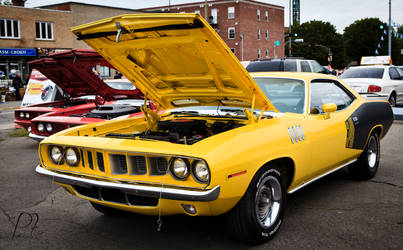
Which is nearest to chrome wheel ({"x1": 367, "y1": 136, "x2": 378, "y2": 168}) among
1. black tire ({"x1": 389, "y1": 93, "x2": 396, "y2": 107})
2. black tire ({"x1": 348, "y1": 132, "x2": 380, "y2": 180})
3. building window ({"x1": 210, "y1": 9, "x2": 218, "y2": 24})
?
black tire ({"x1": 348, "y1": 132, "x2": 380, "y2": 180})

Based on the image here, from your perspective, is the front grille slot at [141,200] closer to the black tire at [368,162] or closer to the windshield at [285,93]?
the windshield at [285,93]

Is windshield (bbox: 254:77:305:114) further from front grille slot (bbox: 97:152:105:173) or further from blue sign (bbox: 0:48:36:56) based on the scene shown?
blue sign (bbox: 0:48:36:56)

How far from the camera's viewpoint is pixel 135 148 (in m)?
3.03

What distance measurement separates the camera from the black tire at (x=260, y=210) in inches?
121

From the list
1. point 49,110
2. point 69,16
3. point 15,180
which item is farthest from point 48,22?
point 15,180

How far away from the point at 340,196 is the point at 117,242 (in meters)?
2.55

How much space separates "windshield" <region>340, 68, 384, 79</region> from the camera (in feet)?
40.8

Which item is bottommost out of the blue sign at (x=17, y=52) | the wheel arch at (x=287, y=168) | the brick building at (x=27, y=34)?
the wheel arch at (x=287, y=168)

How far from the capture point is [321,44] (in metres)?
70.8

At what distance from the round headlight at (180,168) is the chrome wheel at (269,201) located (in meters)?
0.72

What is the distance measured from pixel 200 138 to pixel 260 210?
2.80 feet

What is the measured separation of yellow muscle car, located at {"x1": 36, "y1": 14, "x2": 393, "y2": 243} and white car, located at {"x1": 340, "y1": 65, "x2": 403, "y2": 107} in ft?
24.6

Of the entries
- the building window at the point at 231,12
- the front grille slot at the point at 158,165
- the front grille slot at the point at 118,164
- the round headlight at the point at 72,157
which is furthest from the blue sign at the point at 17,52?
the front grille slot at the point at 158,165

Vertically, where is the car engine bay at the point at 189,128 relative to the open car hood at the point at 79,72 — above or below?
below
